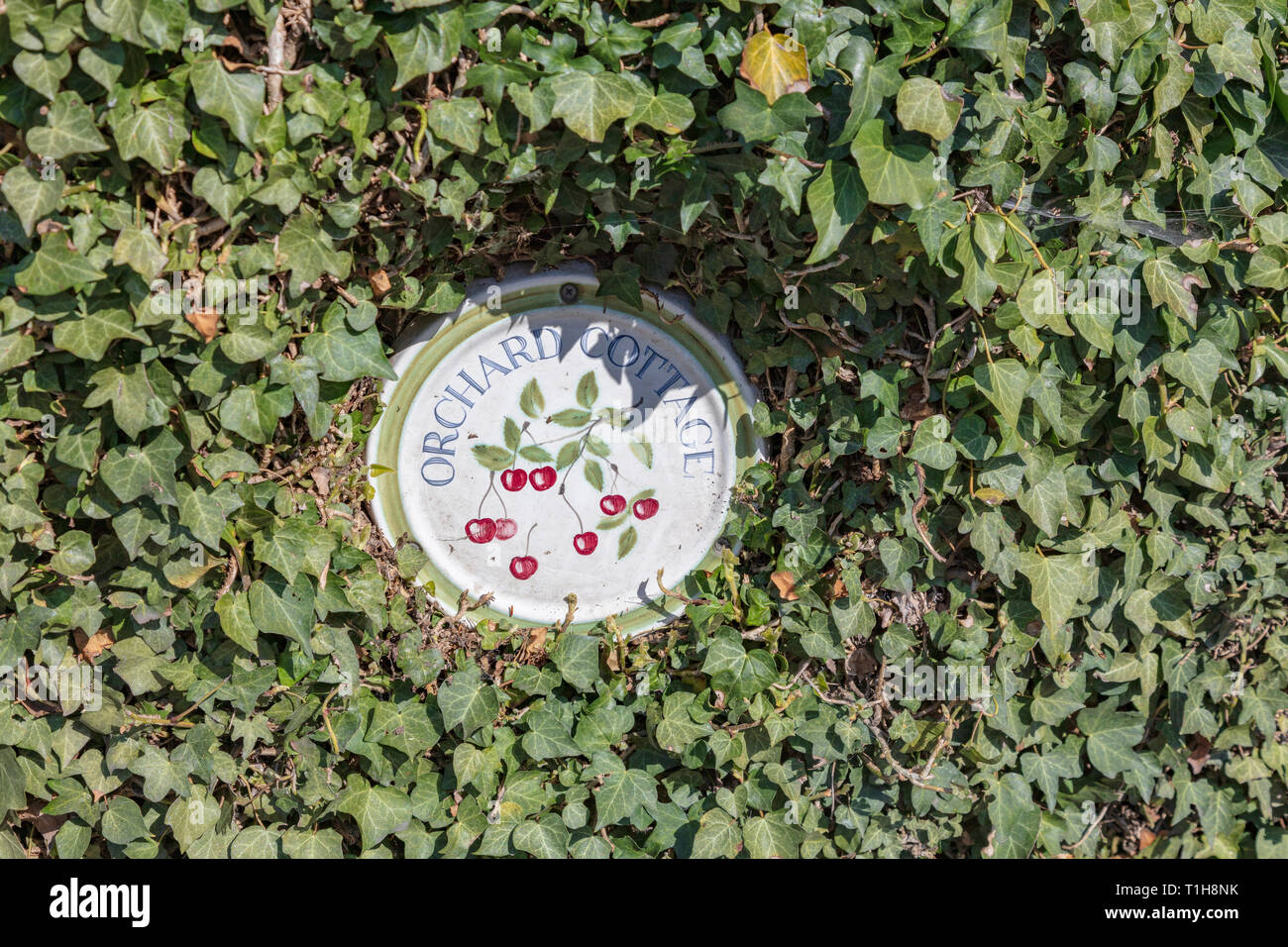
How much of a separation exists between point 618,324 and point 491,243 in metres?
0.37

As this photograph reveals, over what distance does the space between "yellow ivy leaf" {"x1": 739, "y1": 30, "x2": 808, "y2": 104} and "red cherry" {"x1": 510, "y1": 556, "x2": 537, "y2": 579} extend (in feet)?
4.02

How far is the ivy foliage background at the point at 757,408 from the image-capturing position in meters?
1.86

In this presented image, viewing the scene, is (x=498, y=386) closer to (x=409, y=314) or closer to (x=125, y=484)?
(x=409, y=314)

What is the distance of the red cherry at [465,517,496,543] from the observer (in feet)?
7.81

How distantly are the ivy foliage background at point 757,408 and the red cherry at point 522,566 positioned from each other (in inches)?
5.6

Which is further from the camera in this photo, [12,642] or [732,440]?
[732,440]

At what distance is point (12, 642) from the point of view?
208 centimetres

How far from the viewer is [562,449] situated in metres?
2.37

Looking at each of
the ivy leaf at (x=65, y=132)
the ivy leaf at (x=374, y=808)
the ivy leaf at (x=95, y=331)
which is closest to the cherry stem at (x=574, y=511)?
the ivy leaf at (x=374, y=808)

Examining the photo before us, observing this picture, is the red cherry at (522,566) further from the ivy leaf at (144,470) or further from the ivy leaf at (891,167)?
the ivy leaf at (891,167)

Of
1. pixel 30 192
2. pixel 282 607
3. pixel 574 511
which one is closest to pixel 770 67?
pixel 574 511

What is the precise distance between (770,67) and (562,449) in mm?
1000

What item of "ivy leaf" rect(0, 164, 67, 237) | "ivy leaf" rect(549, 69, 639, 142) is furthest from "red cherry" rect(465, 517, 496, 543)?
"ivy leaf" rect(0, 164, 67, 237)
